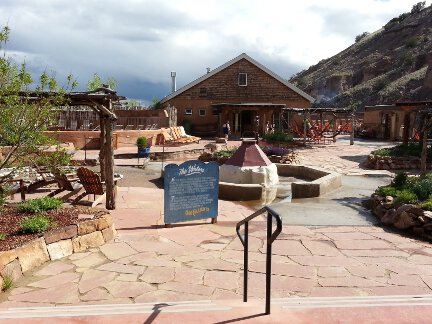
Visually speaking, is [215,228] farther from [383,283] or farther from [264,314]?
[264,314]

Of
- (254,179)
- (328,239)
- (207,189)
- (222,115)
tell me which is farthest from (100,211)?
(222,115)

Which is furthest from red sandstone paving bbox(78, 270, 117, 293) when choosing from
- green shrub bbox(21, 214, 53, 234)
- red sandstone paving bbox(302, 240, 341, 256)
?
red sandstone paving bbox(302, 240, 341, 256)

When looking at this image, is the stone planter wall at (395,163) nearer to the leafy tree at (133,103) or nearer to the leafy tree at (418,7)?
the leafy tree at (133,103)

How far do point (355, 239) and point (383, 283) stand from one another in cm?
215

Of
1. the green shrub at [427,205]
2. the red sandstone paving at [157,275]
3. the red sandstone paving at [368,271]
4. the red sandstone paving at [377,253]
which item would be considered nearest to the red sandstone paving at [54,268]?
the red sandstone paving at [157,275]

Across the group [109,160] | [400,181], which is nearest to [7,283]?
[109,160]

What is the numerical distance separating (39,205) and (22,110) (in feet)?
5.32

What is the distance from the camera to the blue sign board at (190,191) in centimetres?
775

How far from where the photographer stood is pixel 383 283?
5.20 meters

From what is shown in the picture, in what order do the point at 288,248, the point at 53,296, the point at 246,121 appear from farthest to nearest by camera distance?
the point at 246,121 → the point at 288,248 → the point at 53,296

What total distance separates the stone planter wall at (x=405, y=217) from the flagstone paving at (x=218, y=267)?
419mm

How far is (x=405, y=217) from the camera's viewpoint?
8.23 meters

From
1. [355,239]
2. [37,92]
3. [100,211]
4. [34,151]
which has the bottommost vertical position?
[355,239]

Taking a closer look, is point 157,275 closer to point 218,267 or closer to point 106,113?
point 218,267
